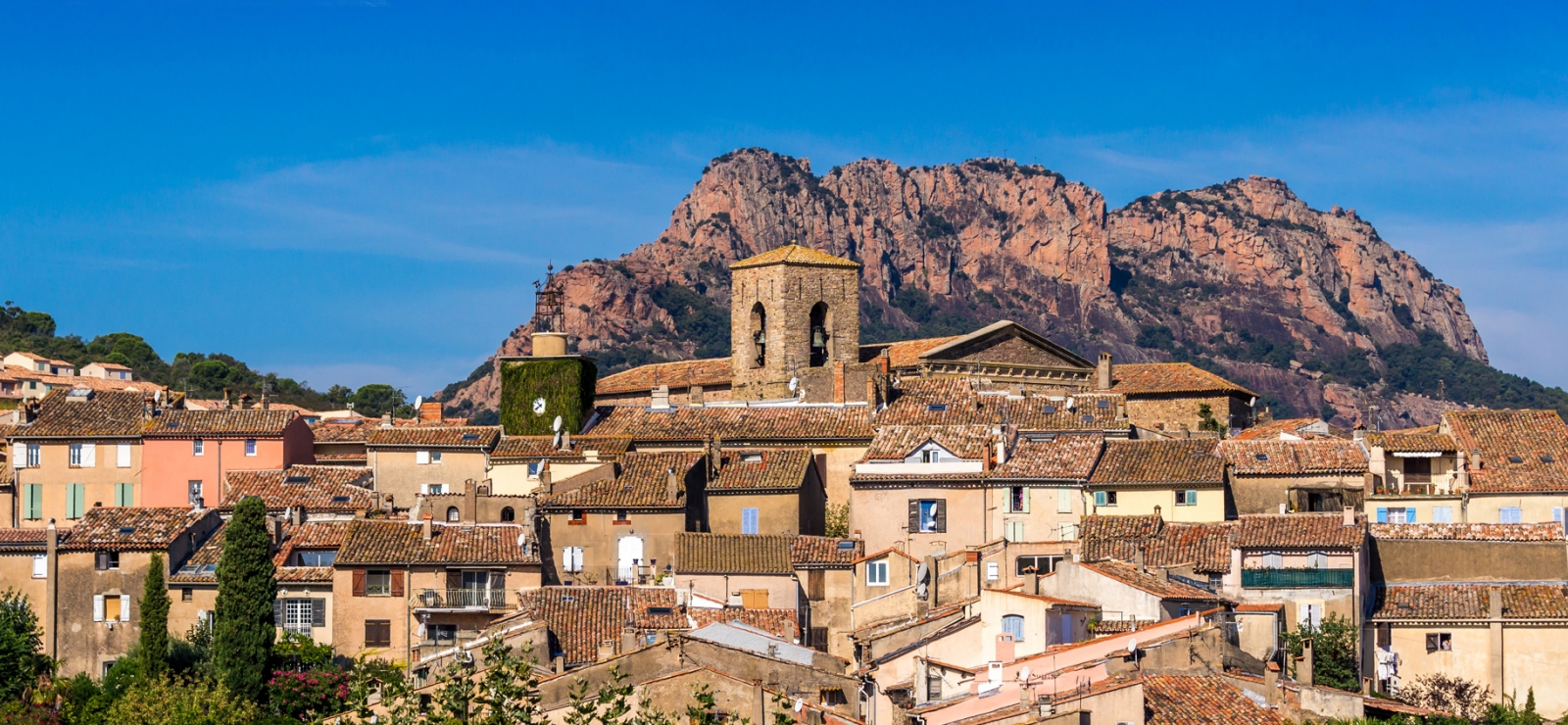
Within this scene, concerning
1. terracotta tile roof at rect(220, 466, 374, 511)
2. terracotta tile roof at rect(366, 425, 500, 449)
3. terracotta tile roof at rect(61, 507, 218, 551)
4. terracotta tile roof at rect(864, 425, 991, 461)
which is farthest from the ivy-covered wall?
terracotta tile roof at rect(61, 507, 218, 551)

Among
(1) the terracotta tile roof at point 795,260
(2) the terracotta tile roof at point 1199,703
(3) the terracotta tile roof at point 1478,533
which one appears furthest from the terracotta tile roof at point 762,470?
(2) the terracotta tile roof at point 1199,703

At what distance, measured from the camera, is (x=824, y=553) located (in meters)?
55.5

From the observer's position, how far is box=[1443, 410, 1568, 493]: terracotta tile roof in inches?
2359

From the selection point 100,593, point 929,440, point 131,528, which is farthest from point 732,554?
point 100,593

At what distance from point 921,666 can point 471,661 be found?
8.92 m

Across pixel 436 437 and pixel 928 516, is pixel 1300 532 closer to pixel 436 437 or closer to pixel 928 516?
pixel 928 516

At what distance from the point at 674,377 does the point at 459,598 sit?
32.8 m

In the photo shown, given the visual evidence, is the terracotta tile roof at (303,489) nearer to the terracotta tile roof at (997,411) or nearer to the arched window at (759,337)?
the terracotta tile roof at (997,411)

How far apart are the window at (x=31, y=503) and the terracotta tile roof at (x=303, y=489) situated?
6.34 meters

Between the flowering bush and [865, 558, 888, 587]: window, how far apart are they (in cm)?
1319

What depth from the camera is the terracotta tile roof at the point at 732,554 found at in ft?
175

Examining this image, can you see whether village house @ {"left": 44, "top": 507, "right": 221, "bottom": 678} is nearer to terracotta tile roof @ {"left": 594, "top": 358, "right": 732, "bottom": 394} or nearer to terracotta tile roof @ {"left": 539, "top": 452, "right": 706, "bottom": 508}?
terracotta tile roof @ {"left": 539, "top": 452, "right": 706, "bottom": 508}

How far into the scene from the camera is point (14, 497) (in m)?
68.3

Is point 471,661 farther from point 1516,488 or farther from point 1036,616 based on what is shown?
point 1516,488
